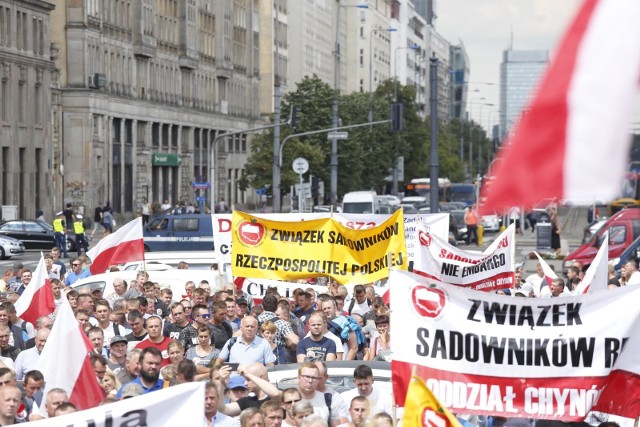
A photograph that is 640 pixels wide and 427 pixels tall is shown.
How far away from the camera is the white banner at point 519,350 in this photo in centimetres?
898

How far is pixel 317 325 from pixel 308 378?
3128 millimetres

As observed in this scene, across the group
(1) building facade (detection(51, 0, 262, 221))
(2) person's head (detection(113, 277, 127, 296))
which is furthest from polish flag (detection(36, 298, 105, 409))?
(1) building facade (detection(51, 0, 262, 221))

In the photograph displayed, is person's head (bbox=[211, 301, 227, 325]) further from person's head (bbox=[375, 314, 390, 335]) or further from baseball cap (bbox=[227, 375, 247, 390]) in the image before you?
baseball cap (bbox=[227, 375, 247, 390])

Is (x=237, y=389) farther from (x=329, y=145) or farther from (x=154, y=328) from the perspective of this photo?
(x=329, y=145)

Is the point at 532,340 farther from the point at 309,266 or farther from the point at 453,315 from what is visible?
the point at 309,266

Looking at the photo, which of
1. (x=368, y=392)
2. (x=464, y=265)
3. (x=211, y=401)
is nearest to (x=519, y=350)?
(x=211, y=401)

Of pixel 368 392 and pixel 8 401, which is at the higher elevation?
pixel 8 401

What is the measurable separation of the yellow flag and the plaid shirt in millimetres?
7719

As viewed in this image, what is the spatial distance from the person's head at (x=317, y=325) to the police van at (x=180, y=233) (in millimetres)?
31397

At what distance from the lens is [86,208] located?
7150 centimetres

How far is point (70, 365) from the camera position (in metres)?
10.5

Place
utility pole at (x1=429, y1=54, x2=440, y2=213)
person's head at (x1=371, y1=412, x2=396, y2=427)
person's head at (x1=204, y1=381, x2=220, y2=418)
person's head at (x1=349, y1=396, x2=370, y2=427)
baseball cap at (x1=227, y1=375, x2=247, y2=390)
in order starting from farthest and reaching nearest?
utility pole at (x1=429, y1=54, x2=440, y2=213)
baseball cap at (x1=227, y1=375, x2=247, y2=390)
person's head at (x1=349, y1=396, x2=370, y2=427)
person's head at (x1=204, y1=381, x2=220, y2=418)
person's head at (x1=371, y1=412, x2=396, y2=427)

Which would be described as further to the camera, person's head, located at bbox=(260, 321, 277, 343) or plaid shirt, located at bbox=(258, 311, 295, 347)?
plaid shirt, located at bbox=(258, 311, 295, 347)

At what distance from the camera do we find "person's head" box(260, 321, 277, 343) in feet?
45.6
